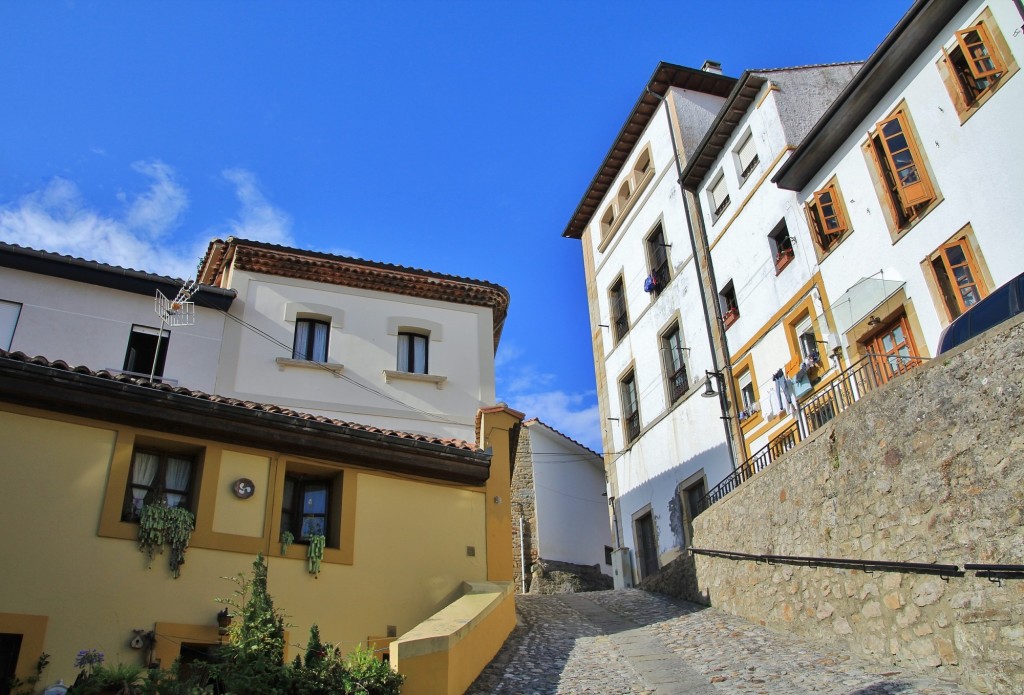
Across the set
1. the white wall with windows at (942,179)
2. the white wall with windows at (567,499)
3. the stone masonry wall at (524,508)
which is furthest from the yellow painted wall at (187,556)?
the white wall with windows at (567,499)

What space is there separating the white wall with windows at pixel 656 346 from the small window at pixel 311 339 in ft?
29.9

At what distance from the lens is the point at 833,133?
1728 centimetres

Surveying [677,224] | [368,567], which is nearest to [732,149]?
[677,224]

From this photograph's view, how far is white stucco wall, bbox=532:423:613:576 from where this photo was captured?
27.0 metres

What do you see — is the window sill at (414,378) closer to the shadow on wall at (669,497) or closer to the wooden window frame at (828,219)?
the shadow on wall at (669,497)

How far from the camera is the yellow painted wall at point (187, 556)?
9195 millimetres

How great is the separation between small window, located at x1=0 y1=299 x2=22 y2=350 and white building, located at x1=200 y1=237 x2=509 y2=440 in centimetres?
377

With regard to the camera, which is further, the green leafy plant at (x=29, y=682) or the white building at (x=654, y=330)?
the white building at (x=654, y=330)

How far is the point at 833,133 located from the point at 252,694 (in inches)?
590

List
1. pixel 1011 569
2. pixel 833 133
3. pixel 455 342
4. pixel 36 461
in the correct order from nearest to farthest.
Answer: pixel 1011 569 → pixel 36 461 → pixel 833 133 → pixel 455 342

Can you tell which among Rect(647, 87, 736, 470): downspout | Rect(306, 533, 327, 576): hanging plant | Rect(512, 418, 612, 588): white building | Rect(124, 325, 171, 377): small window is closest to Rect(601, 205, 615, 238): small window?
Rect(647, 87, 736, 470): downspout

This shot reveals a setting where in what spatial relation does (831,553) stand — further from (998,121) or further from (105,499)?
(105,499)

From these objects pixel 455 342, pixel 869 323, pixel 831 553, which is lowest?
pixel 831 553

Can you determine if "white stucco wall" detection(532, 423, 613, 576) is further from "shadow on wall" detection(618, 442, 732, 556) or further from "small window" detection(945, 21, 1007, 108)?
"small window" detection(945, 21, 1007, 108)
